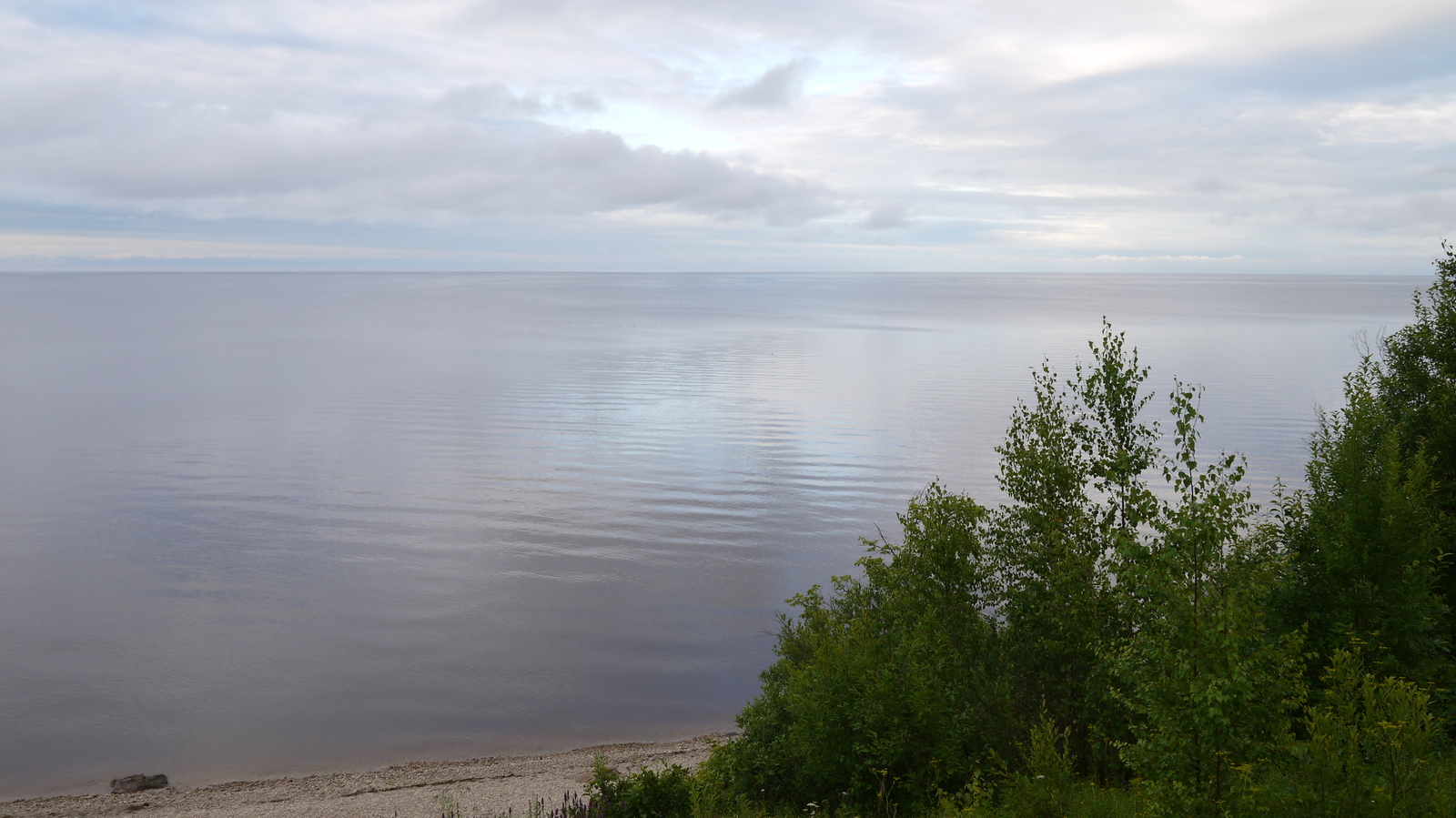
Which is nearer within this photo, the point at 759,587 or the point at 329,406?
the point at 759,587

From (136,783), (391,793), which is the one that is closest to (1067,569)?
(391,793)

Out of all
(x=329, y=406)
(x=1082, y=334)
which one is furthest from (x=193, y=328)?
(x=1082, y=334)

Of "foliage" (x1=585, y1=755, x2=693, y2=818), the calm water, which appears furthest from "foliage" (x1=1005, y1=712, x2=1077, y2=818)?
the calm water

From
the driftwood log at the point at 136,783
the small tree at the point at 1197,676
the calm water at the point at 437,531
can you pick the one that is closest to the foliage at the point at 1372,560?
the small tree at the point at 1197,676

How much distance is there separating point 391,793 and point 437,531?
825 inches

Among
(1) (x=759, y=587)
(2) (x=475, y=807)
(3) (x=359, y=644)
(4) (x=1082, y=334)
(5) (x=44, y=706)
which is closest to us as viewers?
(2) (x=475, y=807)

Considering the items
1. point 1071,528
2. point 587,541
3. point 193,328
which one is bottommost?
point 587,541

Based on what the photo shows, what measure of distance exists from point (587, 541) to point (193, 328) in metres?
132

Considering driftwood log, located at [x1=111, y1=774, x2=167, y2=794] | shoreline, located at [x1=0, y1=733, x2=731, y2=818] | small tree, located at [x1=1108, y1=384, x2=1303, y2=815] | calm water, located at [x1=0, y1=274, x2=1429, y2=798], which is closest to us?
small tree, located at [x1=1108, y1=384, x2=1303, y2=815]

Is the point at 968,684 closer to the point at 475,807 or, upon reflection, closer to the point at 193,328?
the point at 475,807

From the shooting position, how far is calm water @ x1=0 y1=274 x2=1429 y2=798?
25156 millimetres

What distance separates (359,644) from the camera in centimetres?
2944

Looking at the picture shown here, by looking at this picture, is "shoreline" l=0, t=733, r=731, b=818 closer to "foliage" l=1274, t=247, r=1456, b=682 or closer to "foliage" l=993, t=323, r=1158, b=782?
"foliage" l=993, t=323, r=1158, b=782

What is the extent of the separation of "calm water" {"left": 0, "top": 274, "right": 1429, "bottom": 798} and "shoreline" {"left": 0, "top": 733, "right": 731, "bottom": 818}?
Answer: 140cm
